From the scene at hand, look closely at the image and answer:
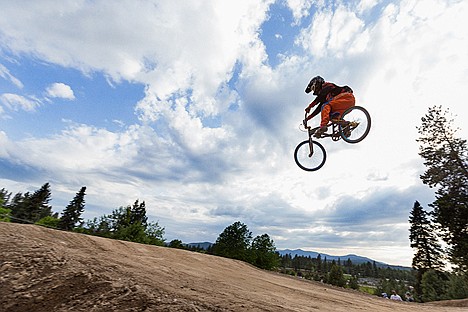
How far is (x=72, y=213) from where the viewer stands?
208 ft

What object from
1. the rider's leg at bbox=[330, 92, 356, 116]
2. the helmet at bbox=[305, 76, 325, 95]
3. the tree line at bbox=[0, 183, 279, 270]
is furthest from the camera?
the tree line at bbox=[0, 183, 279, 270]

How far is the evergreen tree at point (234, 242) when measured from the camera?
63.2 metres

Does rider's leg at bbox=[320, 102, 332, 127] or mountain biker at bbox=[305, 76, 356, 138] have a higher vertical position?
mountain biker at bbox=[305, 76, 356, 138]

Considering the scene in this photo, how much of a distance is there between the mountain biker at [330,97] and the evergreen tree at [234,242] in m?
59.1

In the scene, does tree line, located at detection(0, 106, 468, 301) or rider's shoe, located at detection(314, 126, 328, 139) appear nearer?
rider's shoe, located at detection(314, 126, 328, 139)

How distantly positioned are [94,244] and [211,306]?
7547 mm

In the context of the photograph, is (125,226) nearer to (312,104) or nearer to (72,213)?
(72,213)

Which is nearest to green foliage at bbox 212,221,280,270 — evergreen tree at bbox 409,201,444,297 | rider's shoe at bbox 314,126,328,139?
evergreen tree at bbox 409,201,444,297

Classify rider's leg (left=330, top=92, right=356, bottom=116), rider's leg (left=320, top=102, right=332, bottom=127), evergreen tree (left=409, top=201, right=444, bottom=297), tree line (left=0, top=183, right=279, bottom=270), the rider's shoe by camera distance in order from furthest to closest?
tree line (left=0, top=183, right=279, bottom=270)
evergreen tree (left=409, top=201, right=444, bottom=297)
the rider's shoe
rider's leg (left=320, top=102, right=332, bottom=127)
rider's leg (left=330, top=92, right=356, bottom=116)

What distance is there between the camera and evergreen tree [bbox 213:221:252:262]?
6322cm

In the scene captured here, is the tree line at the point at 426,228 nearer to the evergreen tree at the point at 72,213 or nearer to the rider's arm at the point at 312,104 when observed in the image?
the evergreen tree at the point at 72,213

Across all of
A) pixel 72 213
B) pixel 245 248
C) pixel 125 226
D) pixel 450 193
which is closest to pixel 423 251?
pixel 450 193

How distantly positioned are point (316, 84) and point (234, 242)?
62859mm

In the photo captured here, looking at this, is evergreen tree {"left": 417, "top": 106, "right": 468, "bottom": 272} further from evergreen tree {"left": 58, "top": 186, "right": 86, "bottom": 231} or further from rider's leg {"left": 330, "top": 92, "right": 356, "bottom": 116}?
evergreen tree {"left": 58, "top": 186, "right": 86, "bottom": 231}
